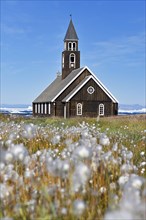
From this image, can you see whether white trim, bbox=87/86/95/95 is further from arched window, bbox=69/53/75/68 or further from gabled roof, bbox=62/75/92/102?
arched window, bbox=69/53/75/68

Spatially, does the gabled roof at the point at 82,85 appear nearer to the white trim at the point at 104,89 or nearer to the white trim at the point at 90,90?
the white trim at the point at 104,89

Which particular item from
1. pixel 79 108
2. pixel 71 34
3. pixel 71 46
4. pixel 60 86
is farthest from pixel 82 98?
pixel 71 34

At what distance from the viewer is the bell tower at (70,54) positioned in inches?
1906

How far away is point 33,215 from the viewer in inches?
121

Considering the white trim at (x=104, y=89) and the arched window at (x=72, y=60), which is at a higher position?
the arched window at (x=72, y=60)

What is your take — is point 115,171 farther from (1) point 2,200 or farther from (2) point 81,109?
(2) point 81,109

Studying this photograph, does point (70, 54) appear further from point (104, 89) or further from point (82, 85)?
point (104, 89)

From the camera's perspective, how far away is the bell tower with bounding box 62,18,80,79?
48406 millimetres

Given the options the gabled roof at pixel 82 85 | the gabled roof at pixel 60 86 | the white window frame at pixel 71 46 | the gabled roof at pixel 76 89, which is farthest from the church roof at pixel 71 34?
the gabled roof at pixel 76 89

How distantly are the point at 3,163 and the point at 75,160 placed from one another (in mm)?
732

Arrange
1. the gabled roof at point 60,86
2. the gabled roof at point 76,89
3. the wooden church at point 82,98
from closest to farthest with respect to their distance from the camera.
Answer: the gabled roof at point 76,89 < the wooden church at point 82,98 < the gabled roof at point 60,86

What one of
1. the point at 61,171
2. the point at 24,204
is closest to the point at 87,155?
the point at 61,171

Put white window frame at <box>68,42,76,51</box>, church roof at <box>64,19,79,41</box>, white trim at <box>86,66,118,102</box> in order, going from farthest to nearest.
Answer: church roof at <box>64,19,79,41</box> → white window frame at <box>68,42,76,51</box> → white trim at <box>86,66,118,102</box>

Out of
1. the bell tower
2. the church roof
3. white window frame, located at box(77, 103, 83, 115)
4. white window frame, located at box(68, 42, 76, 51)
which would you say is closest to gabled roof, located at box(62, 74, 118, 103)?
white window frame, located at box(77, 103, 83, 115)
